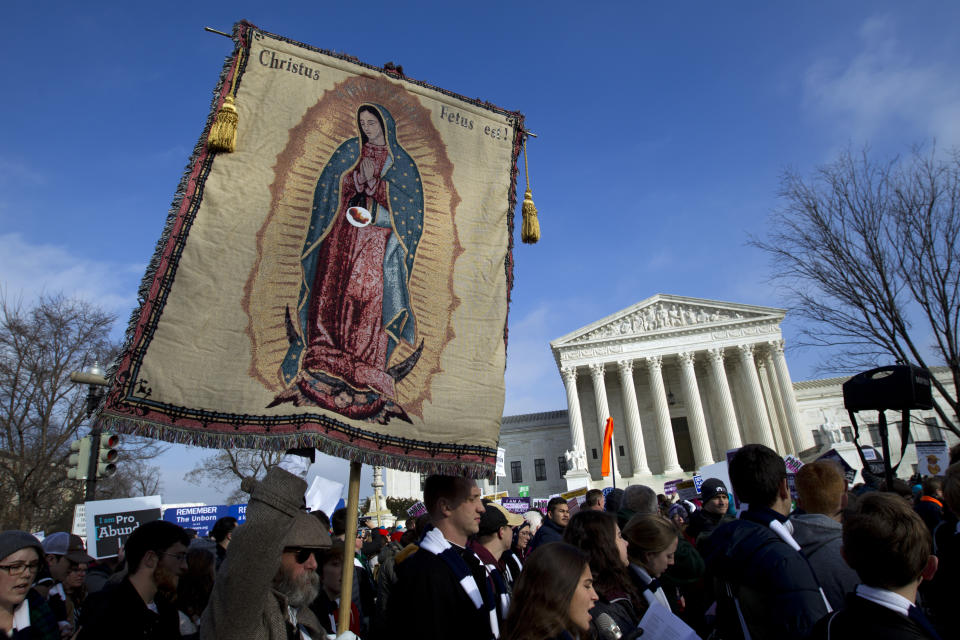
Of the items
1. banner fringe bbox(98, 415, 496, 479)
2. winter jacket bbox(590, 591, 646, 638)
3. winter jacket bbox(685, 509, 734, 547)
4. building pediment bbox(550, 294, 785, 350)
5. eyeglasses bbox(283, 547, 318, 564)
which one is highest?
building pediment bbox(550, 294, 785, 350)

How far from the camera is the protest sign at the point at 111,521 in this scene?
28.0ft

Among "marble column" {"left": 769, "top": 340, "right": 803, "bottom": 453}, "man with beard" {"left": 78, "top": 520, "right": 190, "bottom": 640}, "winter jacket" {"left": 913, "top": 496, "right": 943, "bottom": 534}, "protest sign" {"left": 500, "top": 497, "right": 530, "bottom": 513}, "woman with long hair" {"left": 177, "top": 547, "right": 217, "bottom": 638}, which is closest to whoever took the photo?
"man with beard" {"left": 78, "top": 520, "right": 190, "bottom": 640}

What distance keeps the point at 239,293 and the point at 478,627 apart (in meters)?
2.14

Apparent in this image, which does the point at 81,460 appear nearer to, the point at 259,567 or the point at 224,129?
the point at 224,129

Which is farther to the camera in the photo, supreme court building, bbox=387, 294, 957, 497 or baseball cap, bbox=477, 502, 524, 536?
supreme court building, bbox=387, 294, 957, 497

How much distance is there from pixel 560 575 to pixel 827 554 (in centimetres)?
152

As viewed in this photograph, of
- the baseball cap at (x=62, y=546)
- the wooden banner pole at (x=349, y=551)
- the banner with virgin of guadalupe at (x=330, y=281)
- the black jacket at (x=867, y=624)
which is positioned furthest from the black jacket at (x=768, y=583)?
the baseball cap at (x=62, y=546)

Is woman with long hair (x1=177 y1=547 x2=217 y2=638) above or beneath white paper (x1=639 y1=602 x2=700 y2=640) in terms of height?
above

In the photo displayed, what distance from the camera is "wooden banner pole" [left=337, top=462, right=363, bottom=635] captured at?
249 cm

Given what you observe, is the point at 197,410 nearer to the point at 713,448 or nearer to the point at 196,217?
the point at 196,217

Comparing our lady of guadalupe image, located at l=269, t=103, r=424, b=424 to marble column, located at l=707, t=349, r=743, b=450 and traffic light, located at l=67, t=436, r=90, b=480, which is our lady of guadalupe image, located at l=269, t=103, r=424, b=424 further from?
marble column, located at l=707, t=349, r=743, b=450

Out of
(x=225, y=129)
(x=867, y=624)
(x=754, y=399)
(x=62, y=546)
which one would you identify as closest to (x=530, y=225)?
(x=225, y=129)

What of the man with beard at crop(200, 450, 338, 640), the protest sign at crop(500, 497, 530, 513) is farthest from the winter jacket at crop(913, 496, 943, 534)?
the protest sign at crop(500, 497, 530, 513)

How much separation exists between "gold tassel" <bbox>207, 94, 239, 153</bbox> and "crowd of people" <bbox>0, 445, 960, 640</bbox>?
80.5 inches
